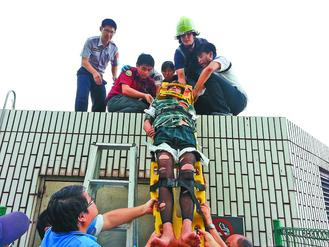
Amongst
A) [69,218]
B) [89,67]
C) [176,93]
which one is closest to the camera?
[69,218]

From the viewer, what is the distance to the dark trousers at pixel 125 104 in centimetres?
367

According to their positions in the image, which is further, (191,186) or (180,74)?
(180,74)

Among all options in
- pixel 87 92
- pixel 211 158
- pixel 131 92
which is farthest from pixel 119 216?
pixel 87 92

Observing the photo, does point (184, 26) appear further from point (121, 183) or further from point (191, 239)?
point (191, 239)

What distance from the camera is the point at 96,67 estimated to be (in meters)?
4.32

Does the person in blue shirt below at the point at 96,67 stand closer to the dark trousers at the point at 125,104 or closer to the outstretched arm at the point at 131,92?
the dark trousers at the point at 125,104

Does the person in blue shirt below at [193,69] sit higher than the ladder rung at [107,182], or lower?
higher

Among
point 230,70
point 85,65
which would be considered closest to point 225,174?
point 230,70

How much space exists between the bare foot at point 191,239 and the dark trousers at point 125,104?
217cm

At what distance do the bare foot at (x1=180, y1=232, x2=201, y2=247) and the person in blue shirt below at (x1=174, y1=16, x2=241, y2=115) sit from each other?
2.22 meters

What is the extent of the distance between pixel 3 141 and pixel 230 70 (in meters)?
3.16

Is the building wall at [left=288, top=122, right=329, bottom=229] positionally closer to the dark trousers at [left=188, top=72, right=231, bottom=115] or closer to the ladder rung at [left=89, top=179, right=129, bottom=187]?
the dark trousers at [left=188, top=72, right=231, bottom=115]

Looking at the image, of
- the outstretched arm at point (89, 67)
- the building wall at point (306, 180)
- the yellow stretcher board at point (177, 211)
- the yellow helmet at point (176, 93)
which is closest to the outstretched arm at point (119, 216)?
the yellow stretcher board at point (177, 211)

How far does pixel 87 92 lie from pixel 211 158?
2.10 metres
